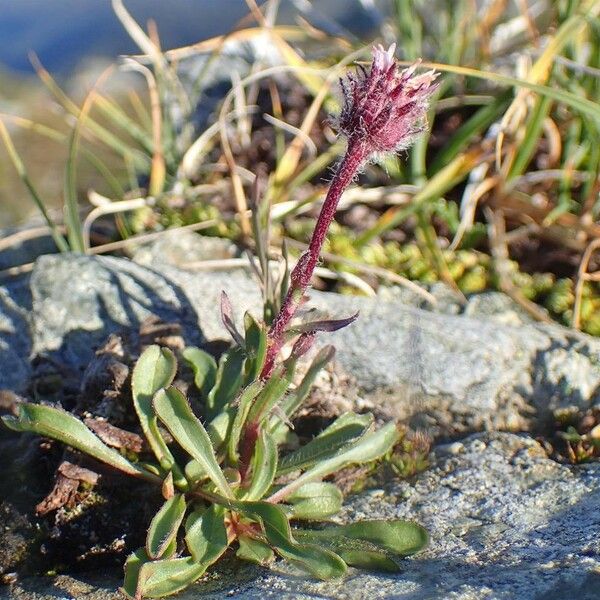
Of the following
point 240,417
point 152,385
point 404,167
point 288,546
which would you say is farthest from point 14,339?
point 404,167

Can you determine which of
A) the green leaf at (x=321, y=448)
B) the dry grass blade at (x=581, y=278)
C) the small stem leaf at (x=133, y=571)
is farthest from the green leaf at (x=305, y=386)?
the dry grass blade at (x=581, y=278)

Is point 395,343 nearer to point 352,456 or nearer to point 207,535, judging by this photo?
point 352,456

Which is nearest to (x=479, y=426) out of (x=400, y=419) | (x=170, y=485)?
(x=400, y=419)

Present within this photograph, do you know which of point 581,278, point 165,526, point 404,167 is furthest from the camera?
point 404,167

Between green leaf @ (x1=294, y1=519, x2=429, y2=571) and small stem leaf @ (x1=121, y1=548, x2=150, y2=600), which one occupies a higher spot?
small stem leaf @ (x1=121, y1=548, x2=150, y2=600)

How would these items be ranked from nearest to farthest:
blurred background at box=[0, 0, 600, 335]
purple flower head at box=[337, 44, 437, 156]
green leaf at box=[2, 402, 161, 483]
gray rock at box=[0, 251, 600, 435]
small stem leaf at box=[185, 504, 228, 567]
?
purple flower head at box=[337, 44, 437, 156], small stem leaf at box=[185, 504, 228, 567], green leaf at box=[2, 402, 161, 483], gray rock at box=[0, 251, 600, 435], blurred background at box=[0, 0, 600, 335]

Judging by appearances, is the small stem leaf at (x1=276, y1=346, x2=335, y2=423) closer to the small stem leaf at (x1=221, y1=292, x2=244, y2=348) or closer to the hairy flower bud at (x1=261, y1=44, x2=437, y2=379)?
the small stem leaf at (x1=221, y1=292, x2=244, y2=348)

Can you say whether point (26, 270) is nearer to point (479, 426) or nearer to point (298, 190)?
point (298, 190)

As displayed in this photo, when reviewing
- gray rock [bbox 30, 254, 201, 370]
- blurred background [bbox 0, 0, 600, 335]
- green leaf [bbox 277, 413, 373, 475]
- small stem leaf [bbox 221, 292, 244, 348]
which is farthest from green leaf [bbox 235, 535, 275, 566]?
blurred background [bbox 0, 0, 600, 335]
